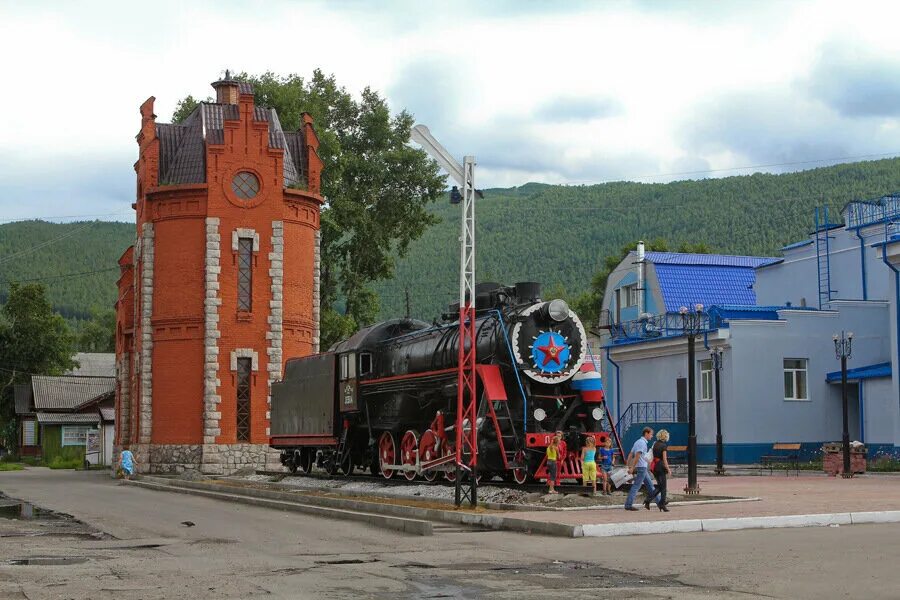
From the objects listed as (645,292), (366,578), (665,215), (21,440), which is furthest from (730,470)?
(665,215)

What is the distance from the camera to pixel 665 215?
116000 millimetres

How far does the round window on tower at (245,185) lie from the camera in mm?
42594

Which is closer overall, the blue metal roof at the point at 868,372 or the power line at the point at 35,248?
the blue metal roof at the point at 868,372

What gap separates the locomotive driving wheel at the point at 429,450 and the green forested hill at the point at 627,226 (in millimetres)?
69357

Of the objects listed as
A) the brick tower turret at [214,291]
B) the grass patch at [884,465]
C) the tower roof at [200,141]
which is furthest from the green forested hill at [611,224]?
the grass patch at [884,465]

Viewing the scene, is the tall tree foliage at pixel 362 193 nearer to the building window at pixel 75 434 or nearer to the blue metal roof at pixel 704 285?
the blue metal roof at pixel 704 285

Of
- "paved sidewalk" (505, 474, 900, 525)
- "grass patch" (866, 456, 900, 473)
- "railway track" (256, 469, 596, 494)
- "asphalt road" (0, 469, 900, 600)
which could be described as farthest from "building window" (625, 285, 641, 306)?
"asphalt road" (0, 469, 900, 600)

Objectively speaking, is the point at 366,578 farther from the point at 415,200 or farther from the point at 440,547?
the point at 415,200

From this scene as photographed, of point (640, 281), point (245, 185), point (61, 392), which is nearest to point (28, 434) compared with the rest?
point (61, 392)

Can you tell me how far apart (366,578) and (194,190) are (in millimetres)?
32416

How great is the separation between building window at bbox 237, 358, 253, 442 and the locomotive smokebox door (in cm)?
1135

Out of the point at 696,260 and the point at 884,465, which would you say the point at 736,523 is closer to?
the point at 884,465

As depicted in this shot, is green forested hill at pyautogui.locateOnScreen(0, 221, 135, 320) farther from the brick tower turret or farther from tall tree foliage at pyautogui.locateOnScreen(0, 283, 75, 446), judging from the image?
the brick tower turret

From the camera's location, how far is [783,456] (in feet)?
125
